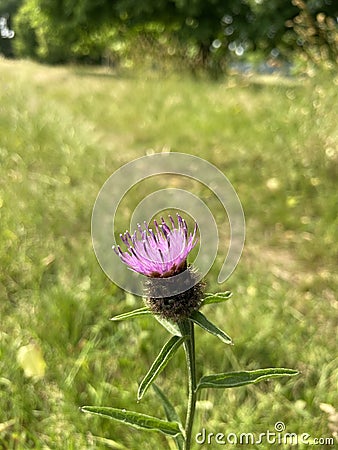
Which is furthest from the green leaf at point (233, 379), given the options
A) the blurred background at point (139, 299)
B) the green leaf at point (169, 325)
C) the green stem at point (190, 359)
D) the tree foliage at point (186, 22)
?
the tree foliage at point (186, 22)

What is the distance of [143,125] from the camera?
14.9 ft

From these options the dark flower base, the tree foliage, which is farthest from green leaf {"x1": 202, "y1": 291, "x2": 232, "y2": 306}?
the tree foliage

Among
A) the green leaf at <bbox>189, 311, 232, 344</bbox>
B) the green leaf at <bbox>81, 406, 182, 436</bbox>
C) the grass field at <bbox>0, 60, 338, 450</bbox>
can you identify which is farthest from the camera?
the grass field at <bbox>0, 60, 338, 450</bbox>

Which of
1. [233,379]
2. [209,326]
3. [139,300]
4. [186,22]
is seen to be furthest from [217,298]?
[186,22]

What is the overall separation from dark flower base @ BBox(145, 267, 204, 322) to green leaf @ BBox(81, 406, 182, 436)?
20 centimetres

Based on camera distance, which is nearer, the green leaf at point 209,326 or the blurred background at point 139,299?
the green leaf at point 209,326

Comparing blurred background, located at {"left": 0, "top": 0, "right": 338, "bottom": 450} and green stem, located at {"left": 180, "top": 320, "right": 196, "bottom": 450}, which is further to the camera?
blurred background, located at {"left": 0, "top": 0, "right": 338, "bottom": 450}

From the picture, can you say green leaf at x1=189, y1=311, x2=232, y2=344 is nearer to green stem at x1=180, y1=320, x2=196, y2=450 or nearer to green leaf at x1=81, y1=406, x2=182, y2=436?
green stem at x1=180, y1=320, x2=196, y2=450

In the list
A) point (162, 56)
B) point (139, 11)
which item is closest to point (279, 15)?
point (139, 11)

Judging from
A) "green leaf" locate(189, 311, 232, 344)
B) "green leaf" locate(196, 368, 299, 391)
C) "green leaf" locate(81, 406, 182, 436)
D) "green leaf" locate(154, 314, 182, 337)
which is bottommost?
"green leaf" locate(81, 406, 182, 436)

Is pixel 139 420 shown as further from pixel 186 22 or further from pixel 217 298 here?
pixel 186 22

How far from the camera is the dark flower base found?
0.84 meters

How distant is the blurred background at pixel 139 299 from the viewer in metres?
1.48

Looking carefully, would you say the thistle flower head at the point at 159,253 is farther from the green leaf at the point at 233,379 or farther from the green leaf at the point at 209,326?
the green leaf at the point at 233,379
